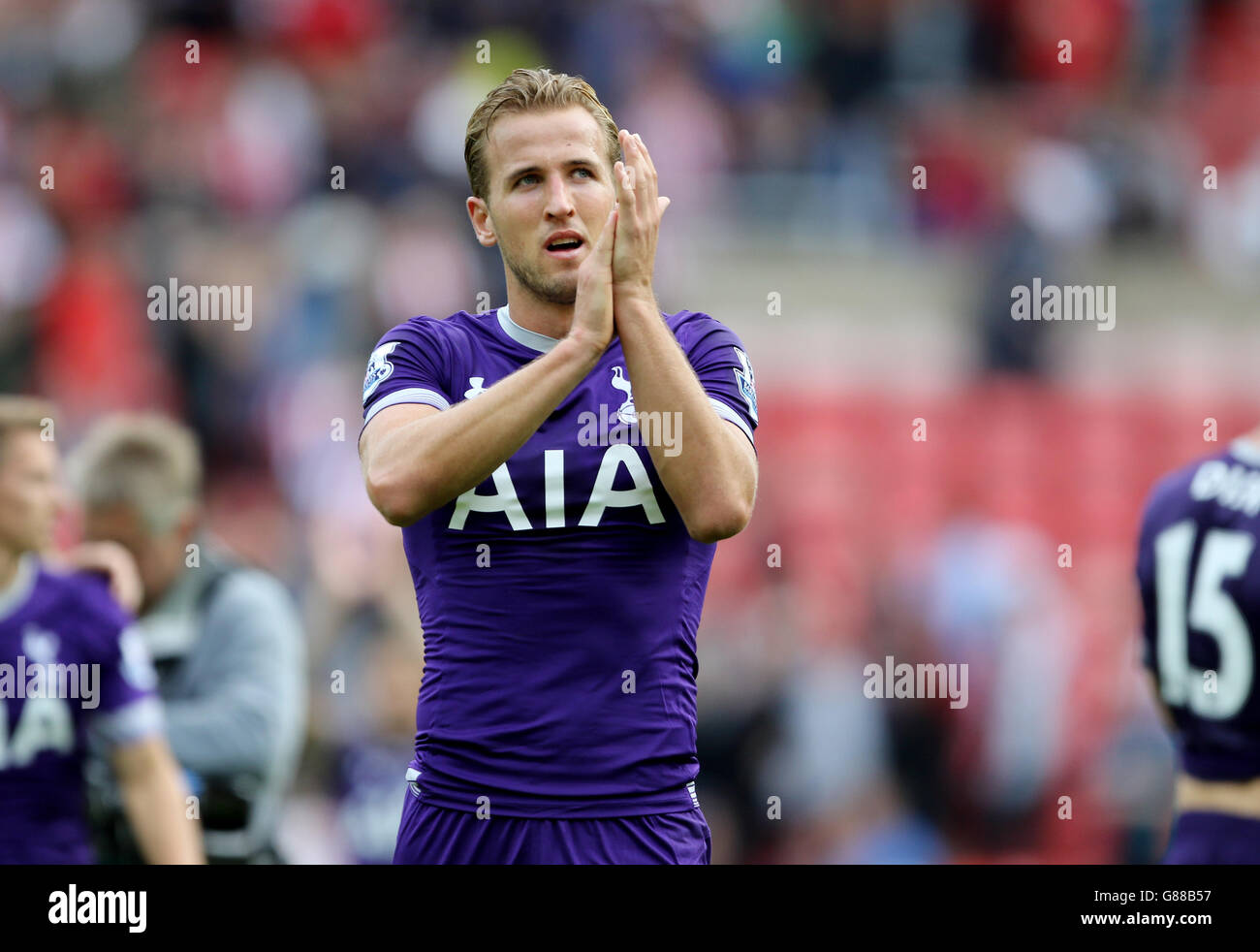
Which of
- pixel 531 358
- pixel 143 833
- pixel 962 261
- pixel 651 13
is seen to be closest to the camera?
pixel 531 358

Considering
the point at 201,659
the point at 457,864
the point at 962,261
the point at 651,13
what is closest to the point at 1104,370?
the point at 962,261

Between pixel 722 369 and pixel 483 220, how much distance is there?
0.65m

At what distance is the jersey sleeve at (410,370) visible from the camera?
382 cm

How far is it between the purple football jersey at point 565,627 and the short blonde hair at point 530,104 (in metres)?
0.56

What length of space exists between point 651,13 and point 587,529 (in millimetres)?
11164

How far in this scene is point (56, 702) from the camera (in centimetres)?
522

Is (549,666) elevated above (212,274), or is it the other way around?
(212,274)

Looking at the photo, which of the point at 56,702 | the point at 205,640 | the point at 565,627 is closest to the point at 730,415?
the point at 565,627

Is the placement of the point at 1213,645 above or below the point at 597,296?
below

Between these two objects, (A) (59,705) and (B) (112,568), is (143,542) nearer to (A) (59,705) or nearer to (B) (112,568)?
(B) (112,568)

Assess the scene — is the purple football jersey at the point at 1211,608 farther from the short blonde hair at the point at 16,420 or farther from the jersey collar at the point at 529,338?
the short blonde hair at the point at 16,420

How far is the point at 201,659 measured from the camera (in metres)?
6.47

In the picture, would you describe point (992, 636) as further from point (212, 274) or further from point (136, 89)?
point (136, 89)
